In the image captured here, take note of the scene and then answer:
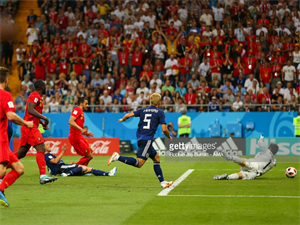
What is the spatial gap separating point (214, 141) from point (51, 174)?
789cm

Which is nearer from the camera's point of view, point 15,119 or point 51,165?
point 15,119

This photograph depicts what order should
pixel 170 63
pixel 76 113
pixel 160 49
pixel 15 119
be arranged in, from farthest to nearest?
pixel 160 49 < pixel 170 63 < pixel 76 113 < pixel 15 119

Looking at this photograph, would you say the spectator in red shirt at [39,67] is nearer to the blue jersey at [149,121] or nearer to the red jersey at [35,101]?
the red jersey at [35,101]

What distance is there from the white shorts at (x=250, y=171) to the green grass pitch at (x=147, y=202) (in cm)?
28

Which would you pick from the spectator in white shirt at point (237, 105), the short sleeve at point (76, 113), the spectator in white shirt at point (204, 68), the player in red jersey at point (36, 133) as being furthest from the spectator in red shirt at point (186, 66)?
the player in red jersey at point (36, 133)

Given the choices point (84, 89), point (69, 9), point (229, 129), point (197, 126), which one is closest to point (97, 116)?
point (84, 89)

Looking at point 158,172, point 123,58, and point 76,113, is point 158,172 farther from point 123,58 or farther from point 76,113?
point 123,58

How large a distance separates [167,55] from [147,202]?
16736 mm

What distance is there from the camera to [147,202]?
7980 millimetres

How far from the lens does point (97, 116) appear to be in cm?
2131

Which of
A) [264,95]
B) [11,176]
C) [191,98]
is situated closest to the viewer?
[11,176]

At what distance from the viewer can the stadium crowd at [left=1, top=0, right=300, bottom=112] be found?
70.2 ft

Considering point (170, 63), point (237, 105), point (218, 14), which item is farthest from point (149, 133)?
point (218, 14)

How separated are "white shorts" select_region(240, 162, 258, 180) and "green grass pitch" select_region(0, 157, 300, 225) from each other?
0.92 ft
